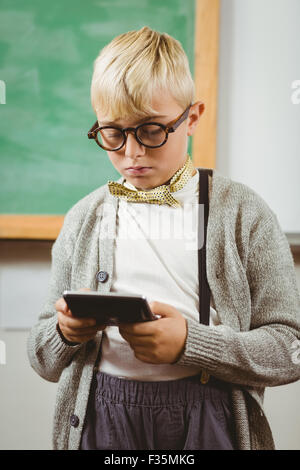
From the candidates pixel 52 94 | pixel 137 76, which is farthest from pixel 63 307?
pixel 52 94

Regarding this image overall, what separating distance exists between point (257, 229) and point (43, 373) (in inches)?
17.7

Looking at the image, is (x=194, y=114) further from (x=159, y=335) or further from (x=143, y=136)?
(x=159, y=335)

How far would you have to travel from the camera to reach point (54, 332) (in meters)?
0.77

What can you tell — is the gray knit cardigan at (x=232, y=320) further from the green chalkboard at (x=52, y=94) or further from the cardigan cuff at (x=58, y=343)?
the green chalkboard at (x=52, y=94)

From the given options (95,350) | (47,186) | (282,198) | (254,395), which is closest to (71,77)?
(47,186)

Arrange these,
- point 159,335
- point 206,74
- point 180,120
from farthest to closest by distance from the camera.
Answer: point 206,74 < point 180,120 < point 159,335

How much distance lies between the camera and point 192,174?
830 mm

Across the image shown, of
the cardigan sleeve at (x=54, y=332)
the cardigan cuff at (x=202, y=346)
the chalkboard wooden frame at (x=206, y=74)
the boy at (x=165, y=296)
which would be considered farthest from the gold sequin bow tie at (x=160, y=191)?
the chalkboard wooden frame at (x=206, y=74)

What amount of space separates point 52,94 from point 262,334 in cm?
83

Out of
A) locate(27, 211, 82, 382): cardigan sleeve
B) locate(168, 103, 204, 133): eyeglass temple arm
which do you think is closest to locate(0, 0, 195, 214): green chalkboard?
locate(27, 211, 82, 382): cardigan sleeve

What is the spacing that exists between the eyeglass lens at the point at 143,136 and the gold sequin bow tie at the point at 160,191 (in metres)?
0.08

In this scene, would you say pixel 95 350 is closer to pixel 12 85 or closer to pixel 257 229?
pixel 257 229

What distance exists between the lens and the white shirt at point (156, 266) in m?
0.75
